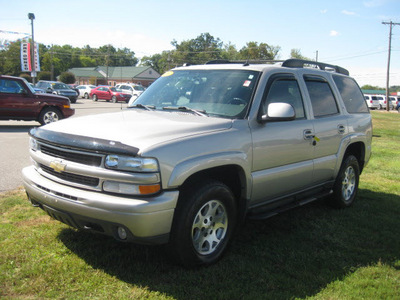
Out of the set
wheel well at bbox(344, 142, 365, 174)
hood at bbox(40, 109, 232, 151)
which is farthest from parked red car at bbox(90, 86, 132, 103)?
hood at bbox(40, 109, 232, 151)

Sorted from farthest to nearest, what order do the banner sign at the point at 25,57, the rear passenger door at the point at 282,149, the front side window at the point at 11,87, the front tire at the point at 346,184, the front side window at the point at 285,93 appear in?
the banner sign at the point at 25,57 < the front side window at the point at 11,87 < the front tire at the point at 346,184 < the front side window at the point at 285,93 < the rear passenger door at the point at 282,149

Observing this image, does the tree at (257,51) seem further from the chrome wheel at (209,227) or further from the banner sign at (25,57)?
the chrome wheel at (209,227)

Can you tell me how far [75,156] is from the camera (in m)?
3.21

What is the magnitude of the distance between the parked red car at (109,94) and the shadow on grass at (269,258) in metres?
32.2

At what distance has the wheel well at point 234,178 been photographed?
3646 mm

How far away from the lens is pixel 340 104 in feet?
18.0

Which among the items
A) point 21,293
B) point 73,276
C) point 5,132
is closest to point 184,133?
point 73,276

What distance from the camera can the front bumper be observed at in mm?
2938

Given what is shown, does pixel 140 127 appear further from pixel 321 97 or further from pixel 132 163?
pixel 321 97

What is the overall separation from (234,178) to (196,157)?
752 millimetres

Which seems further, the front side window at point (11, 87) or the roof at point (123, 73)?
the roof at point (123, 73)

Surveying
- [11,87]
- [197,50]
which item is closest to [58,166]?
[11,87]

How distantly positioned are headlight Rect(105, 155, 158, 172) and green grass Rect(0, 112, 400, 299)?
99cm

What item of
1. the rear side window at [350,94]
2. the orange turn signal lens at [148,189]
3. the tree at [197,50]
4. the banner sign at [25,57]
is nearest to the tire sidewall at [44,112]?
the rear side window at [350,94]
